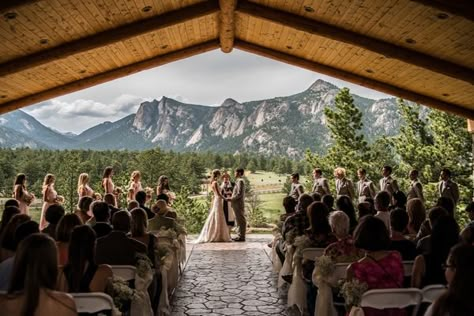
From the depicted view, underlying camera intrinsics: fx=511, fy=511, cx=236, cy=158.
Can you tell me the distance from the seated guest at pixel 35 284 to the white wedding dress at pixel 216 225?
9.74m

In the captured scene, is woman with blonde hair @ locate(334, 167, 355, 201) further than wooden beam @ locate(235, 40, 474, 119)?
Yes

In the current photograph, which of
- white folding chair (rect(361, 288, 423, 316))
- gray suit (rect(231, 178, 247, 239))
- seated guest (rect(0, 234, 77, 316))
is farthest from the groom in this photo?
seated guest (rect(0, 234, 77, 316))

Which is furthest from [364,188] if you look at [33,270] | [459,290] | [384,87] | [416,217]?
[33,270]

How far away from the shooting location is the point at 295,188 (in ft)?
37.7

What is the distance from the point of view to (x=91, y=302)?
10.0 feet

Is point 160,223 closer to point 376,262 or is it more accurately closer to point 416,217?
point 416,217

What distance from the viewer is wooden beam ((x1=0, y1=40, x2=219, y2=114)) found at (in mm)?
10227

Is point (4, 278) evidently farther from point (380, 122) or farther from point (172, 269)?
point (380, 122)

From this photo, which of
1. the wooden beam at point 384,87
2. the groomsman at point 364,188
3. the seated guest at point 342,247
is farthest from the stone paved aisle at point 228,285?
the wooden beam at point 384,87

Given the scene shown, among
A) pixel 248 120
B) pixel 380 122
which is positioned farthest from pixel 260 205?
pixel 380 122

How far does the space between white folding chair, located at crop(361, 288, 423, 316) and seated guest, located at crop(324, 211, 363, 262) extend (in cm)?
116

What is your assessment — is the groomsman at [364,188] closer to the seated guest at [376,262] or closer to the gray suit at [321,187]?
the gray suit at [321,187]

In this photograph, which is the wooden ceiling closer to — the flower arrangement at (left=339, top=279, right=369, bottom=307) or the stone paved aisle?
the stone paved aisle

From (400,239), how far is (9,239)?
338 centimetres
